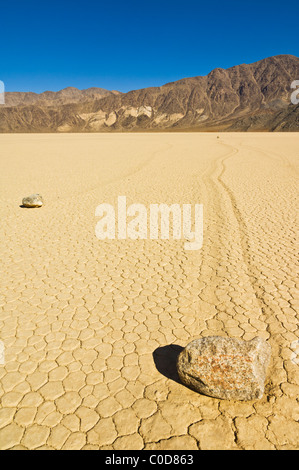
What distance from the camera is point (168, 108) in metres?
115

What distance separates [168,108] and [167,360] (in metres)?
124

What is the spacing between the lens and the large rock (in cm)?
251

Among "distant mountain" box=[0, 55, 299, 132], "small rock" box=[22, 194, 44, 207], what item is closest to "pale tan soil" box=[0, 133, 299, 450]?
"small rock" box=[22, 194, 44, 207]

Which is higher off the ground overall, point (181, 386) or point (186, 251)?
point (186, 251)

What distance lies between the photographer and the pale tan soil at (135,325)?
244cm
